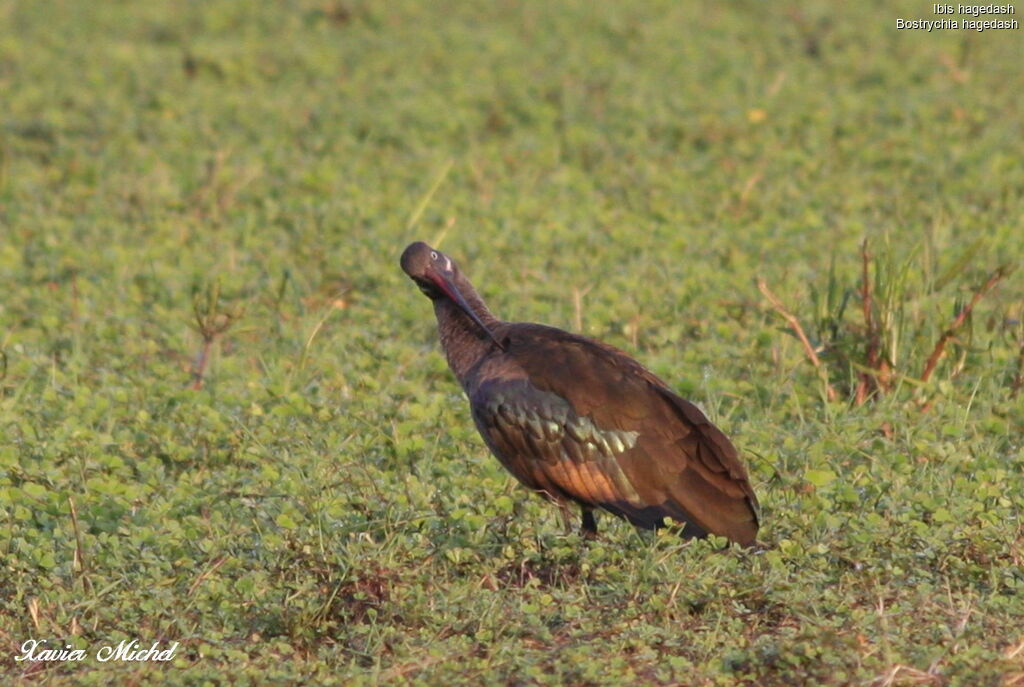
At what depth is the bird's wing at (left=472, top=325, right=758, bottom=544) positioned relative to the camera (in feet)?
16.4

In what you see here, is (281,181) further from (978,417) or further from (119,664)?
(119,664)

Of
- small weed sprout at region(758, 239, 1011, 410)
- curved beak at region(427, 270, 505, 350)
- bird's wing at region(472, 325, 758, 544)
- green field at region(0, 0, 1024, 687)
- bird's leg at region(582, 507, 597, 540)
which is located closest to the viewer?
green field at region(0, 0, 1024, 687)

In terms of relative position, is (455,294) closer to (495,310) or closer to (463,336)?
(463,336)

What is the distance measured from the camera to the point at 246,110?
9.94 meters

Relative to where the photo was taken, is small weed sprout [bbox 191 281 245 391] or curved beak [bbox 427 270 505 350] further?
small weed sprout [bbox 191 281 245 391]

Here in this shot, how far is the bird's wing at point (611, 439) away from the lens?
501 centimetres

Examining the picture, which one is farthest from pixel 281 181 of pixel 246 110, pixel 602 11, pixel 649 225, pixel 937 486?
pixel 937 486

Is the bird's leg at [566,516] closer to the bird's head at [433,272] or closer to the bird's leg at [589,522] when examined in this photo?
the bird's leg at [589,522]

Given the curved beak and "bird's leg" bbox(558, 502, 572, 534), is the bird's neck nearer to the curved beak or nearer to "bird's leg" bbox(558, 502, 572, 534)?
the curved beak

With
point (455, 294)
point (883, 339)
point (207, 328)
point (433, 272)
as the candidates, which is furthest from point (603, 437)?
point (207, 328)

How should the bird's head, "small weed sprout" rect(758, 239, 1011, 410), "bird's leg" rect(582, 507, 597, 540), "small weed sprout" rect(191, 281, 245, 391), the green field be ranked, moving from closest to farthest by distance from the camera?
the green field → "bird's leg" rect(582, 507, 597, 540) → the bird's head → "small weed sprout" rect(758, 239, 1011, 410) → "small weed sprout" rect(191, 281, 245, 391)

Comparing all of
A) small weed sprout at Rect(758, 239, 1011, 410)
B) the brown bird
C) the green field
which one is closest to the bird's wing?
the brown bird

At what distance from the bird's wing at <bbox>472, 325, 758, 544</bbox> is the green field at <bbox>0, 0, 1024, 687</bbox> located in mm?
146

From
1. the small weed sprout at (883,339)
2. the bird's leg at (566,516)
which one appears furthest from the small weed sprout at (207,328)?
the small weed sprout at (883,339)
